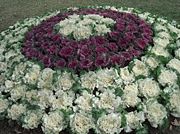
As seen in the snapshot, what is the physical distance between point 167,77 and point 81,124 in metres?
1.24

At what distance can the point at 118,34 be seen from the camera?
567cm

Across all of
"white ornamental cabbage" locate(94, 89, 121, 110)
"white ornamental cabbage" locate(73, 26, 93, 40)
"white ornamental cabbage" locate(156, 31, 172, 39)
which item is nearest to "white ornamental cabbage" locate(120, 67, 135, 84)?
"white ornamental cabbage" locate(94, 89, 121, 110)

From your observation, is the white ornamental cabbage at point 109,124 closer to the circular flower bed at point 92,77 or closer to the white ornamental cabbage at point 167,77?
the circular flower bed at point 92,77

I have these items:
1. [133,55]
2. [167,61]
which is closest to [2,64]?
[133,55]

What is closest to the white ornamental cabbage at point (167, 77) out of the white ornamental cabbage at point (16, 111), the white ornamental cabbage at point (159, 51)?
the white ornamental cabbage at point (159, 51)

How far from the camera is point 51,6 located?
11.1 meters

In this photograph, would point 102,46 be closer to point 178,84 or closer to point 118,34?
point 118,34

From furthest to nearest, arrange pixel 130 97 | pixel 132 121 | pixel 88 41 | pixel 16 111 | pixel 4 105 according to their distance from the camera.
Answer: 1. pixel 88 41
2. pixel 4 105
3. pixel 16 111
4. pixel 130 97
5. pixel 132 121

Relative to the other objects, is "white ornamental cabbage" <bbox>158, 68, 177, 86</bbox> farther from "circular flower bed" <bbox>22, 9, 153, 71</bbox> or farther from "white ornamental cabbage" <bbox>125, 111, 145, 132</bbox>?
"white ornamental cabbage" <bbox>125, 111, 145, 132</bbox>

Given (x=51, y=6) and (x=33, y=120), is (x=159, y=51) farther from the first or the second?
(x=51, y=6)

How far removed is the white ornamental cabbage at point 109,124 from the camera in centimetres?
473

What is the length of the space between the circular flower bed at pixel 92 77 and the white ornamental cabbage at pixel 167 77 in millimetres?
12

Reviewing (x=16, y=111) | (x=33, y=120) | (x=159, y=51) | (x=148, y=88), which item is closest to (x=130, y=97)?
(x=148, y=88)

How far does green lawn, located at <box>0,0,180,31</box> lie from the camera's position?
10.1 m
